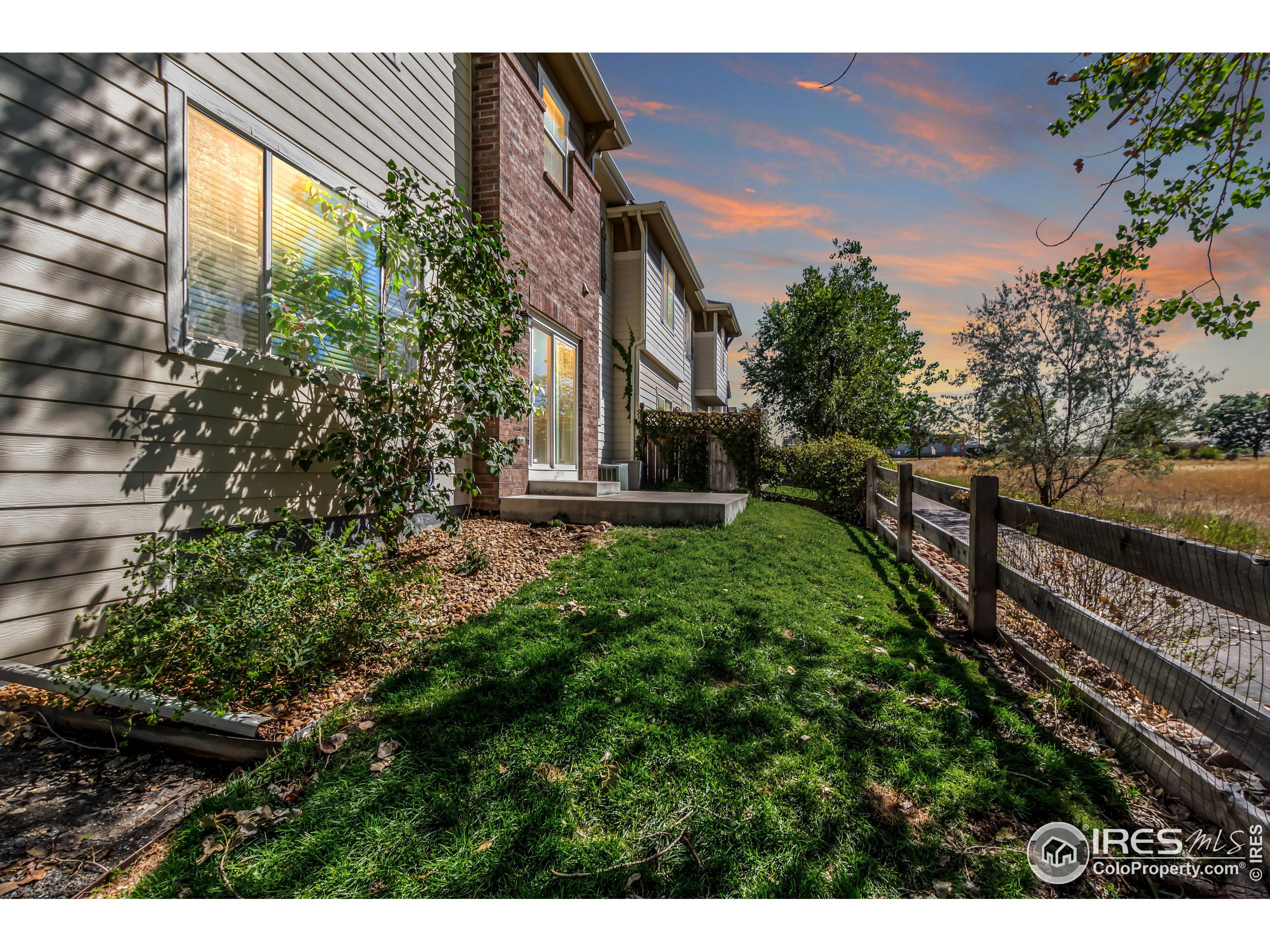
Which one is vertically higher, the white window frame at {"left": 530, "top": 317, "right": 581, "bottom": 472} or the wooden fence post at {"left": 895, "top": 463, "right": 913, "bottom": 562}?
the white window frame at {"left": 530, "top": 317, "right": 581, "bottom": 472}

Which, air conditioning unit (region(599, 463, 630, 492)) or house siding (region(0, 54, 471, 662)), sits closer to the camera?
house siding (region(0, 54, 471, 662))

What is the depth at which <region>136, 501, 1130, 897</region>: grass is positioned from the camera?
1.72m

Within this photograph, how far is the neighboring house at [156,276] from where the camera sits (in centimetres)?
273

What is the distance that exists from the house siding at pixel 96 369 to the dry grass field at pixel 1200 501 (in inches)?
332

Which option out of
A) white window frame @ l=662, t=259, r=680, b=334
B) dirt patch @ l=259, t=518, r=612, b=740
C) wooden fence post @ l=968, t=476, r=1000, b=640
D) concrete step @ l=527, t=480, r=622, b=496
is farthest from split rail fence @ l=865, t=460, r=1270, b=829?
white window frame @ l=662, t=259, r=680, b=334

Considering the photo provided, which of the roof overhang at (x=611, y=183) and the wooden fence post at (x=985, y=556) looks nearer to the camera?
the wooden fence post at (x=985, y=556)

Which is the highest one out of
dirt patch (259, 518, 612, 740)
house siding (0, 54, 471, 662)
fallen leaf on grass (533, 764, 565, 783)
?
house siding (0, 54, 471, 662)

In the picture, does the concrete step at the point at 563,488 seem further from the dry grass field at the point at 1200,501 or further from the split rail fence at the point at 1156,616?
the dry grass field at the point at 1200,501

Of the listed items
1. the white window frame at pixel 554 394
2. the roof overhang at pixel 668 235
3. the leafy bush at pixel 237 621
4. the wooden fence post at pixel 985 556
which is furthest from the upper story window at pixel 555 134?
the wooden fence post at pixel 985 556

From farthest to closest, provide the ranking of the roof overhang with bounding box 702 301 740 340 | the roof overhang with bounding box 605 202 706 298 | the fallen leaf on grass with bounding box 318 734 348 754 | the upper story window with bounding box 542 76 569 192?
1. the roof overhang with bounding box 702 301 740 340
2. the roof overhang with bounding box 605 202 706 298
3. the upper story window with bounding box 542 76 569 192
4. the fallen leaf on grass with bounding box 318 734 348 754

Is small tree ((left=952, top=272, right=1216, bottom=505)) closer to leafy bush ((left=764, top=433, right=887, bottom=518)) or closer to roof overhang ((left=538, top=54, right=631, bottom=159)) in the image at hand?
leafy bush ((left=764, top=433, right=887, bottom=518))

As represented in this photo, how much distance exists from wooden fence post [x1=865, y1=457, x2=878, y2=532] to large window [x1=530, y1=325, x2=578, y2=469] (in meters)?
5.16
